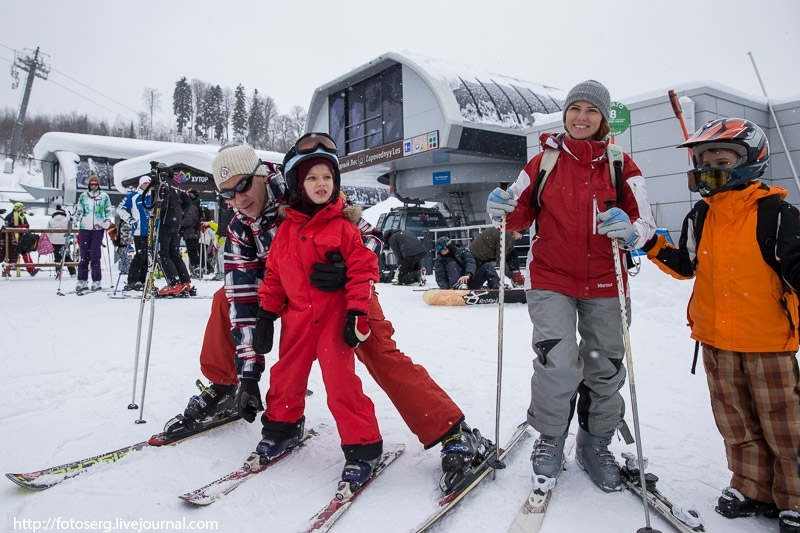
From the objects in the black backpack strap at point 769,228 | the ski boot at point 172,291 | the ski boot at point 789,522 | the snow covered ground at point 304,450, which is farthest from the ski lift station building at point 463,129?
the ski boot at point 789,522

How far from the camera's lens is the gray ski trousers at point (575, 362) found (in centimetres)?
216

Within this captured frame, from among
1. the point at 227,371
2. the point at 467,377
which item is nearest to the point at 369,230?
the point at 227,371

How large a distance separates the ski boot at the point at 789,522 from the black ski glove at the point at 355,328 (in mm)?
1761

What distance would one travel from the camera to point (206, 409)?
2.84 meters

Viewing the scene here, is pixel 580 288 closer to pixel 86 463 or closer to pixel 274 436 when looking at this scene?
pixel 274 436

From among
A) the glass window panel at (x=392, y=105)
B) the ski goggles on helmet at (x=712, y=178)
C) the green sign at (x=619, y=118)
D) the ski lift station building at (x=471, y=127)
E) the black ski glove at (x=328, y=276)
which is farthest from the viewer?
the glass window panel at (x=392, y=105)

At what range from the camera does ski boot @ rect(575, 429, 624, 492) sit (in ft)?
7.11

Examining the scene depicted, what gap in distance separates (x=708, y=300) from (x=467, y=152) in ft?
44.5

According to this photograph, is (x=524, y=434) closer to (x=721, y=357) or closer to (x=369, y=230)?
(x=721, y=357)

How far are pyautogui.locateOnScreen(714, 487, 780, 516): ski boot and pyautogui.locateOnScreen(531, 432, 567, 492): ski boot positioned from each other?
0.64 meters

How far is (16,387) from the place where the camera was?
361 centimetres

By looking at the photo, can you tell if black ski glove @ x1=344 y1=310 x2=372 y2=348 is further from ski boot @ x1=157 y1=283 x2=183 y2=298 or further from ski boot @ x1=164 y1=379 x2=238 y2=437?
ski boot @ x1=157 y1=283 x2=183 y2=298

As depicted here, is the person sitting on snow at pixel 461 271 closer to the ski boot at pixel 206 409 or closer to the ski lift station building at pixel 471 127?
the ski lift station building at pixel 471 127

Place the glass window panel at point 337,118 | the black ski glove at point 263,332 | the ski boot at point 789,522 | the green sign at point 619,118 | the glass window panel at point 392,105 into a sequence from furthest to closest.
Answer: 1. the glass window panel at point 337,118
2. the glass window panel at point 392,105
3. the green sign at point 619,118
4. the black ski glove at point 263,332
5. the ski boot at point 789,522
